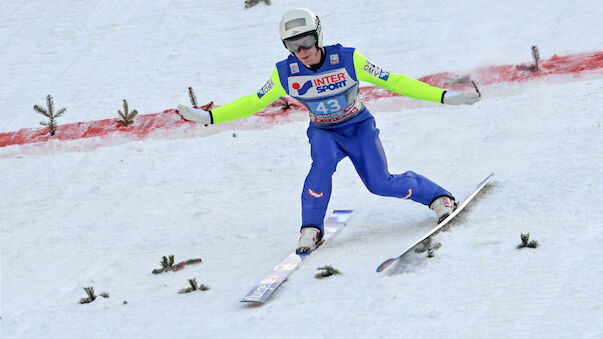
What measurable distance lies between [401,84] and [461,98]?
1.66 feet

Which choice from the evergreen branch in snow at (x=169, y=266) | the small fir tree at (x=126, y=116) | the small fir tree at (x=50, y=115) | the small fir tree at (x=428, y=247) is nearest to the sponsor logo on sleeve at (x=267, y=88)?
the evergreen branch in snow at (x=169, y=266)

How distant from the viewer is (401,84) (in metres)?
6.09

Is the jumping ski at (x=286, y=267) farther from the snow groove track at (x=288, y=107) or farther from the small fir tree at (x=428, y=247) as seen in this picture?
the snow groove track at (x=288, y=107)

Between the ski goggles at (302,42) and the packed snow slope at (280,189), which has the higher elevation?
the ski goggles at (302,42)

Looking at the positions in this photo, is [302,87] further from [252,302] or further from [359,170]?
[252,302]

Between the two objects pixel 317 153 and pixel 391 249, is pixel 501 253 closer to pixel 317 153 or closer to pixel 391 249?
pixel 391 249

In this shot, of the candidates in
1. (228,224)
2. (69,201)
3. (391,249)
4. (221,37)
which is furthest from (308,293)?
(221,37)

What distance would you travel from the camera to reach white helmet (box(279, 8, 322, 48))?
5.75 metres

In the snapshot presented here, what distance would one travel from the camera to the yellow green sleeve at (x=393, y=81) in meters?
5.96

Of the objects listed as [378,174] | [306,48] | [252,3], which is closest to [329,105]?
[306,48]

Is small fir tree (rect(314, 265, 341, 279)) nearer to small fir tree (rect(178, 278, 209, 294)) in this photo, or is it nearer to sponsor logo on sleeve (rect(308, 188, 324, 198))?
small fir tree (rect(178, 278, 209, 294))

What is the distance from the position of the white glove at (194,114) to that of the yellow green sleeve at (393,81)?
4.13ft

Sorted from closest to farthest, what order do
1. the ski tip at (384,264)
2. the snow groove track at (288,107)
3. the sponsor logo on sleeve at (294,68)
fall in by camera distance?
the ski tip at (384,264) < the sponsor logo on sleeve at (294,68) < the snow groove track at (288,107)

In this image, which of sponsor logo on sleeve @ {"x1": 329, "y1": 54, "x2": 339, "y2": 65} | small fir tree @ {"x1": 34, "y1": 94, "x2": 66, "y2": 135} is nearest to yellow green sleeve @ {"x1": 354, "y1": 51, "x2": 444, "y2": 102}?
sponsor logo on sleeve @ {"x1": 329, "y1": 54, "x2": 339, "y2": 65}
